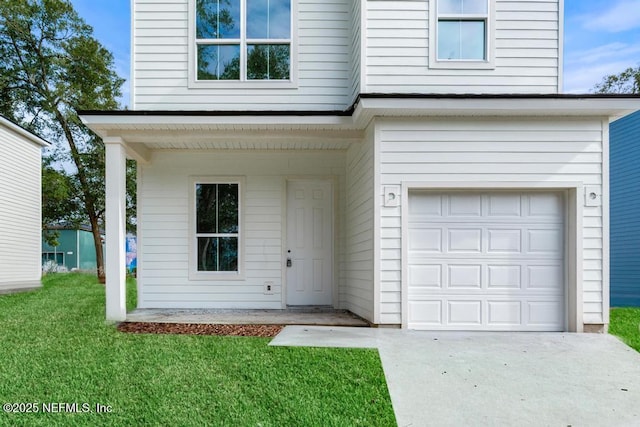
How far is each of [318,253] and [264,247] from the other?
3.23 ft

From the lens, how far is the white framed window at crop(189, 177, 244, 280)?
8250 mm

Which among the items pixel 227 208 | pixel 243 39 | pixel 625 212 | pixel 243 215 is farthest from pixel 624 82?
pixel 227 208

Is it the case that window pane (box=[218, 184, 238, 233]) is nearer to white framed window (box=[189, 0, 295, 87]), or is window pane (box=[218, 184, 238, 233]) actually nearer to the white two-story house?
the white two-story house

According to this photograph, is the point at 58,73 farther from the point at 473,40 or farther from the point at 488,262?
the point at 488,262

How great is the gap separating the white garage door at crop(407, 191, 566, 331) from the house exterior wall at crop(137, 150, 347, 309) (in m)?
2.16

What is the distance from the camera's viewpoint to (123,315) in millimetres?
6910

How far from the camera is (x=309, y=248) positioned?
8344 mm

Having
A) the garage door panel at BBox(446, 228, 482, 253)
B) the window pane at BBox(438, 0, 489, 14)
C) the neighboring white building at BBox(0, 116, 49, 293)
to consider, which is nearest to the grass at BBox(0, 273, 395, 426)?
the garage door panel at BBox(446, 228, 482, 253)

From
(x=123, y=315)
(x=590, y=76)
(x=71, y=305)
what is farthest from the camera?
(x=590, y=76)

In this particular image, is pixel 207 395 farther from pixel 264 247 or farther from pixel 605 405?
pixel 264 247

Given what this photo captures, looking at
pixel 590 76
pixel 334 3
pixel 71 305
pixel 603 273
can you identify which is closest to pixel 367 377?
pixel 603 273

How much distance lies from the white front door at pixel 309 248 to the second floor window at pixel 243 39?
211 centimetres

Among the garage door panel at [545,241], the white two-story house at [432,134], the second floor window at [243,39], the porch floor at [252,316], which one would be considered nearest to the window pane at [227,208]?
the white two-story house at [432,134]

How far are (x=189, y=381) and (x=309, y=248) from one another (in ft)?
14.4
